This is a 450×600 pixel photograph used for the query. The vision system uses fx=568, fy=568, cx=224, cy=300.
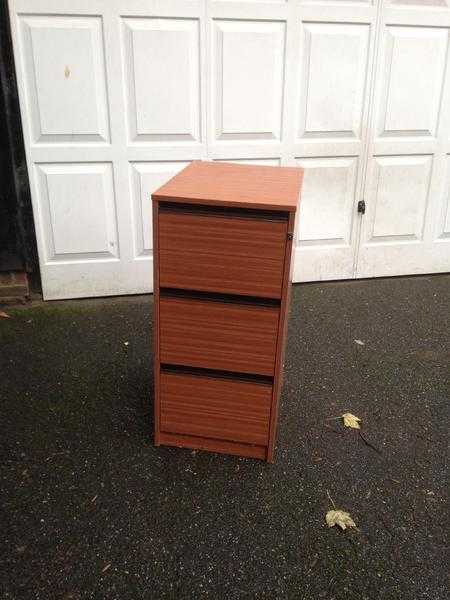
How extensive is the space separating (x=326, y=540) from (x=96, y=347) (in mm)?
1734

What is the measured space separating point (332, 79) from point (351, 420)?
226 cm

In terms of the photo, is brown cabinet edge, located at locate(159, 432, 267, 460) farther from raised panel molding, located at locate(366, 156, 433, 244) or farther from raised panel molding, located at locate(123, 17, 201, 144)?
raised panel molding, located at locate(366, 156, 433, 244)

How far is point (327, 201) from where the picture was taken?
3.93 metres

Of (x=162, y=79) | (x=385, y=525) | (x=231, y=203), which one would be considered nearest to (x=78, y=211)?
(x=162, y=79)

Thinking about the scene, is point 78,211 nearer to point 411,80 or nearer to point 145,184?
point 145,184

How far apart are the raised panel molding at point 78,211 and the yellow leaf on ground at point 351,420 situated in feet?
6.33

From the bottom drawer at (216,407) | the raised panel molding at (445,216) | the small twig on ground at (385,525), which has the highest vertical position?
the raised panel molding at (445,216)

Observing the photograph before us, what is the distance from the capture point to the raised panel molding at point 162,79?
11.0 feet

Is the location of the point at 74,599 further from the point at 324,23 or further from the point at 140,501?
the point at 324,23

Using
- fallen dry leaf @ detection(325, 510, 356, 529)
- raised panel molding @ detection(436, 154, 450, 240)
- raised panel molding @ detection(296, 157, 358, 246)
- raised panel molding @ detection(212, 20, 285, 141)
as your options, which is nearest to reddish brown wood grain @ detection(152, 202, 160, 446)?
fallen dry leaf @ detection(325, 510, 356, 529)

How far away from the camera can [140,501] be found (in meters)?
2.03

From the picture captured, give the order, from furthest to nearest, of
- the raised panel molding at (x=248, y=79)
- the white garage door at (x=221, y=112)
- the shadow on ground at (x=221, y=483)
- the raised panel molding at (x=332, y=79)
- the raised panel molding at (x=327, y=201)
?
the raised panel molding at (x=327, y=201) → the raised panel molding at (x=332, y=79) → the raised panel molding at (x=248, y=79) → the white garage door at (x=221, y=112) → the shadow on ground at (x=221, y=483)

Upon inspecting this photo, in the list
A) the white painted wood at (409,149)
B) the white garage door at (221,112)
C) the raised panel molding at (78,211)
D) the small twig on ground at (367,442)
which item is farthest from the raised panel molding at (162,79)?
the small twig on ground at (367,442)

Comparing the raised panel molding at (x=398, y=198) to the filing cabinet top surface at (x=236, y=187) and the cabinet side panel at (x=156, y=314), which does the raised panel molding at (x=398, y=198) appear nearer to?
the filing cabinet top surface at (x=236, y=187)
